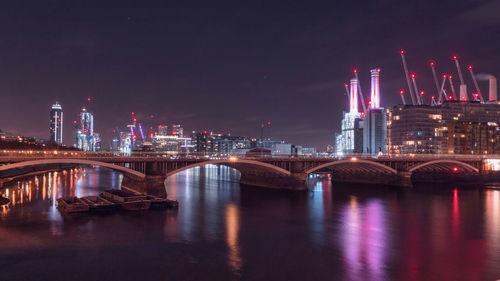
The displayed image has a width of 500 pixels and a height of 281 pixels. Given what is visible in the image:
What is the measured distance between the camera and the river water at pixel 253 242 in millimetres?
25766

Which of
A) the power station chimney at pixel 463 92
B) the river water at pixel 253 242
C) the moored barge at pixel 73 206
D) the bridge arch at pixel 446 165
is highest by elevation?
the power station chimney at pixel 463 92

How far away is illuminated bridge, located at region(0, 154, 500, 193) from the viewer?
5178 centimetres

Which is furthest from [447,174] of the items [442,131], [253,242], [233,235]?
[253,242]

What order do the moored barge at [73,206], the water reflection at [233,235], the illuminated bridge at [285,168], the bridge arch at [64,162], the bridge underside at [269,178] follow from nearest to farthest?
the water reflection at [233,235], the moored barge at [73,206], the bridge arch at [64,162], the illuminated bridge at [285,168], the bridge underside at [269,178]

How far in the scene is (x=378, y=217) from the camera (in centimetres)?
4669

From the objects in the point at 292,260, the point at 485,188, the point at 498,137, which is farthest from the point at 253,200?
the point at 498,137

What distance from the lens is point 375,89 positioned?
569 feet

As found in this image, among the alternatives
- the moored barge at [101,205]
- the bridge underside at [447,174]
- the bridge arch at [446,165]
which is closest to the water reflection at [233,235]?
the moored barge at [101,205]

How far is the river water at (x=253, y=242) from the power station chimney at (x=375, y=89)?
119 m

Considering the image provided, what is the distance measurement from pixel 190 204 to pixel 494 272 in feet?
116

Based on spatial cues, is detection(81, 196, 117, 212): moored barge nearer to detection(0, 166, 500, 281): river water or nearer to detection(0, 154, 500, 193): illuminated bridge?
detection(0, 166, 500, 281): river water

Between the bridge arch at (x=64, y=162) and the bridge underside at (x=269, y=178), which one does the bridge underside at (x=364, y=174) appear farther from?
the bridge arch at (x=64, y=162)

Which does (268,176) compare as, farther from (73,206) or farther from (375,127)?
(375,127)

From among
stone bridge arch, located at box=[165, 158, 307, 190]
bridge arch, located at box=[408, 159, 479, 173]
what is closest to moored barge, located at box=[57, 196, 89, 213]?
stone bridge arch, located at box=[165, 158, 307, 190]
